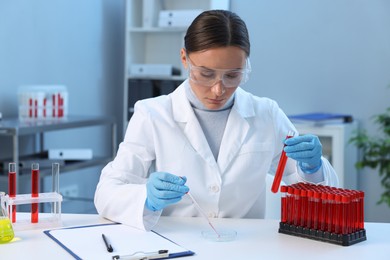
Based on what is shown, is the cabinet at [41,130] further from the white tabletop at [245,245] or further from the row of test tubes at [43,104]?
the white tabletop at [245,245]

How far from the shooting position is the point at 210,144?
1896 mm

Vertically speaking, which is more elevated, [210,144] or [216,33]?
[216,33]

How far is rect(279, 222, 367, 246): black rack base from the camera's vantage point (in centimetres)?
148

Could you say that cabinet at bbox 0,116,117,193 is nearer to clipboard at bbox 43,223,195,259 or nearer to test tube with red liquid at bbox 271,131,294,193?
clipboard at bbox 43,223,195,259

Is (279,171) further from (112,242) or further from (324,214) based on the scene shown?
(112,242)

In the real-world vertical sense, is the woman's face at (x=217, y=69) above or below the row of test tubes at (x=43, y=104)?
above

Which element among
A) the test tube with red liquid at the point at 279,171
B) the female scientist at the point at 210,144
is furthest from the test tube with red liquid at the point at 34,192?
the test tube with red liquid at the point at 279,171

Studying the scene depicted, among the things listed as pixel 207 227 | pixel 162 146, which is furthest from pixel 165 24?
pixel 207 227

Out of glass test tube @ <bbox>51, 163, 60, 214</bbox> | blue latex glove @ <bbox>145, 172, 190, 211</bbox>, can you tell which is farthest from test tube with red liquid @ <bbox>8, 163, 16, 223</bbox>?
blue latex glove @ <bbox>145, 172, 190, 211</bbox>

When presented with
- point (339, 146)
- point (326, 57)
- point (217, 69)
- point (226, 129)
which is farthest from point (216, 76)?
point (326, 57)

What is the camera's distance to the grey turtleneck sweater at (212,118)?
1.90 meters

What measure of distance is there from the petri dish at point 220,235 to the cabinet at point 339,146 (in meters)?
1.85

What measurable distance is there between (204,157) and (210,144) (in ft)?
0.23

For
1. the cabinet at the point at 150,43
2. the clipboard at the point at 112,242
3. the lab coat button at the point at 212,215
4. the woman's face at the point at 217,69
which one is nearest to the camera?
the clipboard at the point at 112,242
